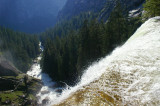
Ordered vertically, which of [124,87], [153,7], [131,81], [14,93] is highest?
[153,7]

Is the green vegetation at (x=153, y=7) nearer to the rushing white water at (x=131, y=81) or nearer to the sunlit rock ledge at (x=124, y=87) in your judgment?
the rushing white water at (x=131, y=81)

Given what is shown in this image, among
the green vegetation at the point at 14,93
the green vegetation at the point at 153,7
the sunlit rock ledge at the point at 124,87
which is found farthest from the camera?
the green vegetation at the point at 14,93

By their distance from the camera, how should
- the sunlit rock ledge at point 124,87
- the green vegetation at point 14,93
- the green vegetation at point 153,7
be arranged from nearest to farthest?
the sunlit rock ledge at point 124,87
the green vegetation at point 153,7
the green vegetation at point 14,93

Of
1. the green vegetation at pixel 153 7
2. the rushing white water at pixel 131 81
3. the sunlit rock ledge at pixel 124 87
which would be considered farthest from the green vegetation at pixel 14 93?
the green vegetation at pixel 153 7

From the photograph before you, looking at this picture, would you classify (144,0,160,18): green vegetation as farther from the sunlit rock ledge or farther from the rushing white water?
the sunlit rock ledge

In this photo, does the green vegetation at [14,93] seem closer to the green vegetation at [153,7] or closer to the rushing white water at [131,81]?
the rushing white water at [131,81]

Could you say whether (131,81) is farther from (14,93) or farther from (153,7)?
(14,93)

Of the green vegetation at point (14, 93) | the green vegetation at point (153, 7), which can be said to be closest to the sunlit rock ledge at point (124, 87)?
the green vegetation at point (153, 7)

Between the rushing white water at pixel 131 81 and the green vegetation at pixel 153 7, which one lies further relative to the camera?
the green vegetation at pixel 153 7

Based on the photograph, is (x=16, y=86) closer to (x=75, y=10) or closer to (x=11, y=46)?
(x=11, y=46)

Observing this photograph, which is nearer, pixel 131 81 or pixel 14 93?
pixel 131 81

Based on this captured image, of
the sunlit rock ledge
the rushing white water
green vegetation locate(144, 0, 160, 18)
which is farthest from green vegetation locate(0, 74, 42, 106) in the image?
green vegetation locate(144, 0, 160, 18)

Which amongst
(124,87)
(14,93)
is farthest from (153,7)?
(14,93)

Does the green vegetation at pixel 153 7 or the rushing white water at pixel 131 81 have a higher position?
the green vegetation at pixel 153 7
